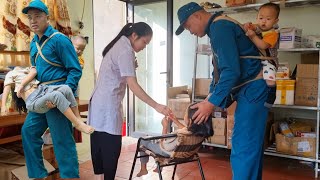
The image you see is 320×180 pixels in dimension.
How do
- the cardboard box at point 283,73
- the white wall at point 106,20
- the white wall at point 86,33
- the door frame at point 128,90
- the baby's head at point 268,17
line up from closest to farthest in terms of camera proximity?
the baby's head at point 268,17 → the cardboard box at point 283,73 → the white wall at point 86,33 → the door frame at point 128,90 → the white wall at point 106,20

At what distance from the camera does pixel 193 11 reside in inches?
62.6

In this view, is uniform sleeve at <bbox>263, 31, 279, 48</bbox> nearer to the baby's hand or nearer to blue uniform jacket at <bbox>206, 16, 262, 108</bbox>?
the baby's hand

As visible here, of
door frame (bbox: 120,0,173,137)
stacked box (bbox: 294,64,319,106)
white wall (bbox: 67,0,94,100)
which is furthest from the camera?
door frame (bbox: 120,0,173,137)

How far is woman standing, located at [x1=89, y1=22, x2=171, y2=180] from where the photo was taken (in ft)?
5.96

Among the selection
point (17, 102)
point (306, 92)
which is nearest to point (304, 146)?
point (306, 92)

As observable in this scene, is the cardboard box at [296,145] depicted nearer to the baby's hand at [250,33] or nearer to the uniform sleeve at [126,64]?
the baby's hand at [250,33]

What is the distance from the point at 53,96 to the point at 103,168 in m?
0.57

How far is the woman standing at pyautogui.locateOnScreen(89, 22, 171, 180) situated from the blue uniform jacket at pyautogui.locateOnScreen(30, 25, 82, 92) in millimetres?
235

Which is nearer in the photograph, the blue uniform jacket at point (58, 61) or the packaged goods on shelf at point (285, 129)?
the blue uniform jacket at point (58, 61)

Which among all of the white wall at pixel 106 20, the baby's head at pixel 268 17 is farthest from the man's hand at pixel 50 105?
the white wall at pixel 106 20

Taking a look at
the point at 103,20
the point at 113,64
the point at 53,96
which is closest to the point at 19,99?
the point at 53,96

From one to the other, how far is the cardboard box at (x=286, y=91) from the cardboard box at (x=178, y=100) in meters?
1.15

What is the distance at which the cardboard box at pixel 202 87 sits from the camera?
3819 millimetres

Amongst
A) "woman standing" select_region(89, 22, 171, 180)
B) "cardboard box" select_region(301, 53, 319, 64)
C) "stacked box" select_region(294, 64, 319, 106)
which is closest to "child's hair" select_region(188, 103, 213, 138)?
"woman standing" select_region(89, 22, 171, 180)
